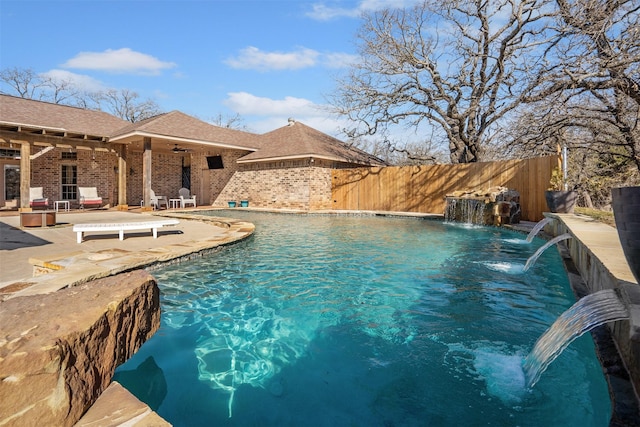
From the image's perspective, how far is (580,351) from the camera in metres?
2.64

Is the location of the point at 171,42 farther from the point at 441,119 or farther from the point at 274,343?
the point at 274,343

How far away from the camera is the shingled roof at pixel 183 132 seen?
14156mm

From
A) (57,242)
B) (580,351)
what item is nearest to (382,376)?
(580,351)

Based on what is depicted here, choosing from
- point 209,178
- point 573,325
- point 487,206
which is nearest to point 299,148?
point 209,178

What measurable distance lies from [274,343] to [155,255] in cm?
297

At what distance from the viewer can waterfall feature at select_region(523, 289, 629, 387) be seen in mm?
2160

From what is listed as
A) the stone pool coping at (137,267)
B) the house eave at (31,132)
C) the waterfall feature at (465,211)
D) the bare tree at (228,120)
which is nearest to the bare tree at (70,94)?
the bare tree at (228,120)

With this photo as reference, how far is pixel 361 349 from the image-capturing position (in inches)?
114

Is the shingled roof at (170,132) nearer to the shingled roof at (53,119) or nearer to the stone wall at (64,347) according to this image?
the shingled roof at (53,119)

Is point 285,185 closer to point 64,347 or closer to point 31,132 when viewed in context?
point 31,132

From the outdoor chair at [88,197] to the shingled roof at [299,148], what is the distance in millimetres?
7056

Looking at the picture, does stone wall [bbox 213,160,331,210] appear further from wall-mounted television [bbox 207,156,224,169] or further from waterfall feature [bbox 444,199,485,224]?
waterfall feature [bbox 444,199,485,224]

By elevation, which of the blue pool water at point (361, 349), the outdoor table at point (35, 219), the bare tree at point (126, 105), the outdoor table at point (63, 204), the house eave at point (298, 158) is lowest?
the blue pool water at point (361, 349)

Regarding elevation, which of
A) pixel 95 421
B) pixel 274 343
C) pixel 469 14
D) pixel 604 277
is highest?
pixel 469 14
